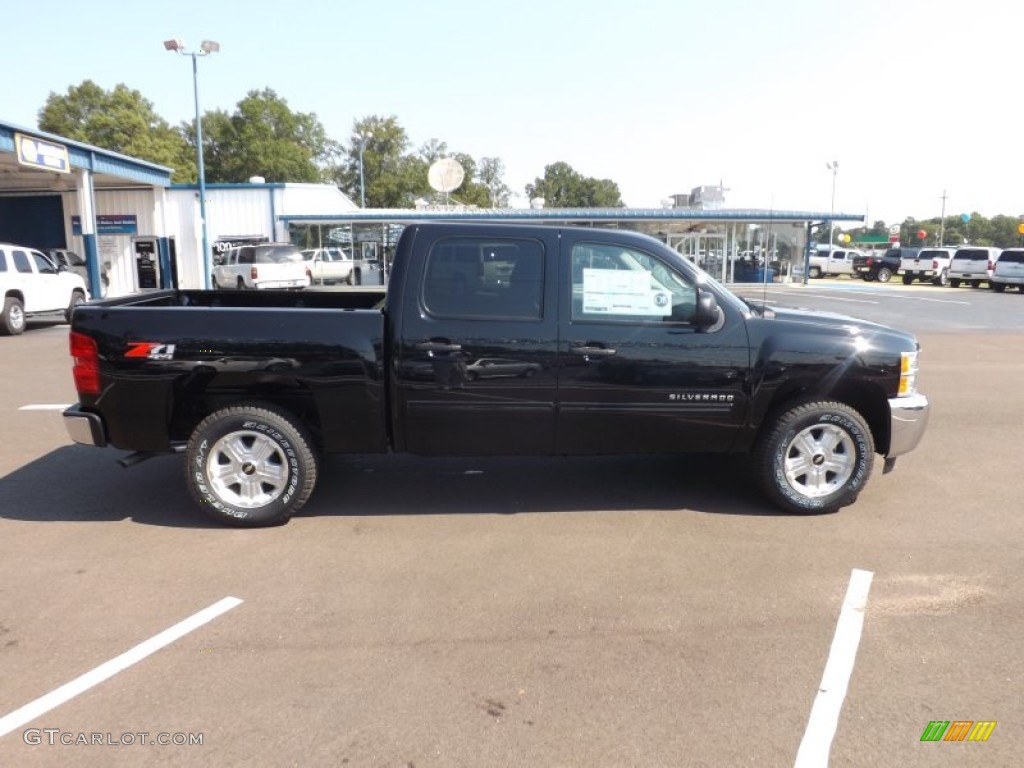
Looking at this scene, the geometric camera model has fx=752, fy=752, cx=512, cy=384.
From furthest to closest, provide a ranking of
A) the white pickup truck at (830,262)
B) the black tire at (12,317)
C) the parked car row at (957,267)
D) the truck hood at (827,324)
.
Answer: the white pickup truck at (830,262) < the parked car row at (957,267) < the black tire at (12,317) < the truck hood at (827,324)

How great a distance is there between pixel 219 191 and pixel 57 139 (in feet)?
45.8

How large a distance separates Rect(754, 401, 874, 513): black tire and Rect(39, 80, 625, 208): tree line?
194ft

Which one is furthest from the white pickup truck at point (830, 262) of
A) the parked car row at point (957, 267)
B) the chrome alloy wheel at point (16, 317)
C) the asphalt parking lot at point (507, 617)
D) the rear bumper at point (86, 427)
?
the rear bumper at point (86, 427)

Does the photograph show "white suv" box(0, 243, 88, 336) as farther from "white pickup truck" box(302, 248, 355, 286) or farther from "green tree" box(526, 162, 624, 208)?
"green tree" box(526, 162, 624, 208)

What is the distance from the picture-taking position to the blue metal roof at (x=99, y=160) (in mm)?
17833

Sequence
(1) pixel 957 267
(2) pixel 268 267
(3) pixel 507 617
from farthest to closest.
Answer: (1) pixel 957 267 < (2) pixel 268 267 < (3) pixel 507 617

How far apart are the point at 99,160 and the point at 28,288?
318 inches

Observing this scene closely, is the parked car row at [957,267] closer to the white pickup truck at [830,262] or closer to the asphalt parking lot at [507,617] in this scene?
the white pickup truck at [830,262]

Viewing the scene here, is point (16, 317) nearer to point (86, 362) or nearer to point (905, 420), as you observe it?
point (86, 362)

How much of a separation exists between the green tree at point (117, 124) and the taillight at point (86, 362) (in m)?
64.4

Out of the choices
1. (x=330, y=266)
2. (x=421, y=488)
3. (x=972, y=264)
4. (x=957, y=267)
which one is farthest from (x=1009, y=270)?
(x=421, y=488)

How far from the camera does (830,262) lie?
45.7m

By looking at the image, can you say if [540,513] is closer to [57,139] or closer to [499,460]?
[499,460]

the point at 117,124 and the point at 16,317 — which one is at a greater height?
the point at 117,124
